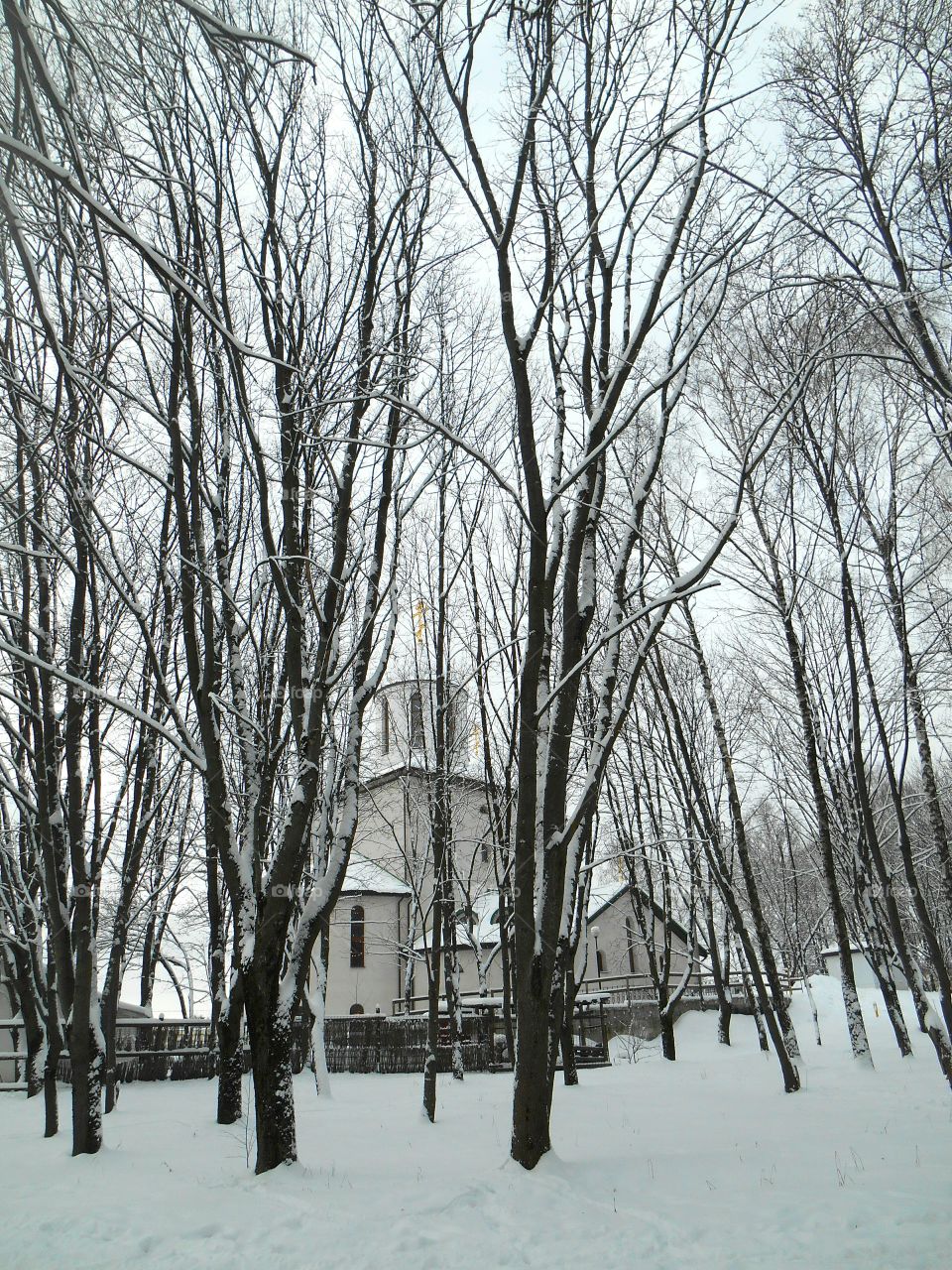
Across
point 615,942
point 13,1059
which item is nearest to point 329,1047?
point 13,1059

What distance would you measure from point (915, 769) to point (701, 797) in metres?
30.0

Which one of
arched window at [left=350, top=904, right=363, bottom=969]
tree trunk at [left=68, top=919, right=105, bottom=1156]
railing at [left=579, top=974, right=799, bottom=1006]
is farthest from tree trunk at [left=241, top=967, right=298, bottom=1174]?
arched window at [left=350, top=904, right=363, bottom=969]

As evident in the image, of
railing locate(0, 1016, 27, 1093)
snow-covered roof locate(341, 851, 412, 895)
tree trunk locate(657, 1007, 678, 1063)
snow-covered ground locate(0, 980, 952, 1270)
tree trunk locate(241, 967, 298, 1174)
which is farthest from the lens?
snow-covered roof locate(341, 851, 412, 895)

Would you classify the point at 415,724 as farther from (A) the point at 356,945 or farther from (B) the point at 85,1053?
(A) the point at 356,945

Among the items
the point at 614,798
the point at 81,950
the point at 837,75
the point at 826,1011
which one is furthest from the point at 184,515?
the point at 826,1011

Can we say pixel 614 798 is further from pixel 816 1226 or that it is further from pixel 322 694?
pixel 816 1226

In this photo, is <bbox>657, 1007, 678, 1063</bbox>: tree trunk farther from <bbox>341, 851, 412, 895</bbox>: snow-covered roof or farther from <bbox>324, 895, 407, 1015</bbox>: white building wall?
<bbox>341, 851, 412, 895</bbox>: snow-covered roof

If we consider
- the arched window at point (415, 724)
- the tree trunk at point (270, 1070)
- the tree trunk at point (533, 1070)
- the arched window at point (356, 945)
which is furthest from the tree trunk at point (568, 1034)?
the arched window at point (356, 945)

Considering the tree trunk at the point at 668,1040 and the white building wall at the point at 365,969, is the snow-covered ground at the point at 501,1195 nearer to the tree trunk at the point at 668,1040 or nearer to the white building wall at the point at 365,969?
the tree trunk at the point at 668,1040

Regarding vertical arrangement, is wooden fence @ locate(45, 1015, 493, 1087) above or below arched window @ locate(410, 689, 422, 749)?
below

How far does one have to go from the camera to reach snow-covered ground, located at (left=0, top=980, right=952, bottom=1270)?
420 centimetres

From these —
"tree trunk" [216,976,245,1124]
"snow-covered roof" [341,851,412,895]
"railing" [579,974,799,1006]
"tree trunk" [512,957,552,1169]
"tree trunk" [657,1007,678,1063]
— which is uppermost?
"snow-covered roof" [341,851,412,895]

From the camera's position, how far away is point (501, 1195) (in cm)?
494

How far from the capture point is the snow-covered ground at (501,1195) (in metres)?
4.20
